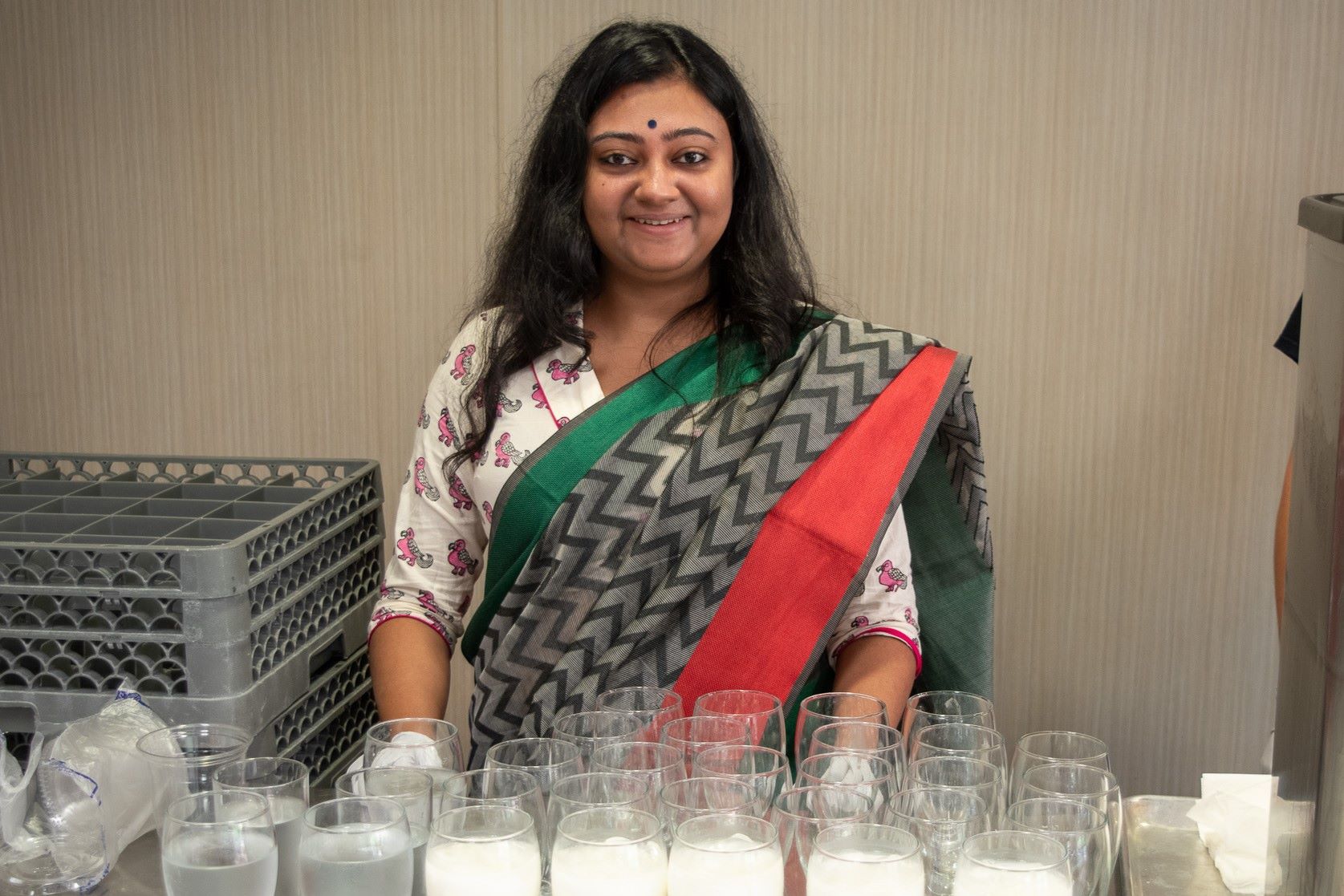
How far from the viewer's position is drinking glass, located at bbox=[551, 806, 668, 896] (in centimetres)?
80

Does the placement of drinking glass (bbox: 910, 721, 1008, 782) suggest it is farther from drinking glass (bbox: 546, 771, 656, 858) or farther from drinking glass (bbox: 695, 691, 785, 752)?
drinking glass (bbox: 546, 771, 656, 858)

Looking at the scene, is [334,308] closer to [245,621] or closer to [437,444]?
[437,444]

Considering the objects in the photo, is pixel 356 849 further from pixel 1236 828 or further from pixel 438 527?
pixel 438 527

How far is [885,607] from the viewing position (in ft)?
5.19

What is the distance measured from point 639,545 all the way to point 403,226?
1215 mm

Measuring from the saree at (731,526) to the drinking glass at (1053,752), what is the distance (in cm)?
50

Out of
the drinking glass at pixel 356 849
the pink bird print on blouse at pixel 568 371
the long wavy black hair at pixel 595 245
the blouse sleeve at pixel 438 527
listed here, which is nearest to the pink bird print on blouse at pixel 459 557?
the blouse sleeve at pixel 438 527

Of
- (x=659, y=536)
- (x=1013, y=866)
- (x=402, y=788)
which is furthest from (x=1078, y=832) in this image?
(x=659, y=536)

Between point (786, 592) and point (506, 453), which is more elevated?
point (506, 453)

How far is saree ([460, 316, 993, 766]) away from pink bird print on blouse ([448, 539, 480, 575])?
3.2 inches

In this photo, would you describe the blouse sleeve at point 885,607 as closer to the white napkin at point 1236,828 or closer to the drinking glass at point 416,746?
the white napkin at point 1236,828

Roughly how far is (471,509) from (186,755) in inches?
28.4

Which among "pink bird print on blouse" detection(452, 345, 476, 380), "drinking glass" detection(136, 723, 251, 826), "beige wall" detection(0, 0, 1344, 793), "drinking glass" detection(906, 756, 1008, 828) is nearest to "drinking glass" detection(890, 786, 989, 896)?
"drinking glass" detection(906, 756, 1008, 828)

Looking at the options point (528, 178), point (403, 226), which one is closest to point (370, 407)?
point (403, 226)
